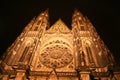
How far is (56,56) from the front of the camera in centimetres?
1577

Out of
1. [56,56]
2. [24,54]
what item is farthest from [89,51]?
[24,54]

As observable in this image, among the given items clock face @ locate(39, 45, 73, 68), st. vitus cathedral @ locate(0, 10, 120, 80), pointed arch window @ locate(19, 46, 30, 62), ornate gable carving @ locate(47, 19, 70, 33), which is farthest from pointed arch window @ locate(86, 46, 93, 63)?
pointed arch window @ locate(19, 46, 30, 62)

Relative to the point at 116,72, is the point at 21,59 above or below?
above

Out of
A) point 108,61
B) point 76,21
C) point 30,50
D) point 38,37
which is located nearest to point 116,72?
point 108,61

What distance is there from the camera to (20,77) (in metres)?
12.4

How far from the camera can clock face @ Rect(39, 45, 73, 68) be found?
1505cm

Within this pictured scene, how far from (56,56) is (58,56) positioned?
0.15 meters

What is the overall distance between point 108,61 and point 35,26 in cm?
907

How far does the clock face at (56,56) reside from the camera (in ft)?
49.4

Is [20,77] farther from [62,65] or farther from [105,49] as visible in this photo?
[105,49]

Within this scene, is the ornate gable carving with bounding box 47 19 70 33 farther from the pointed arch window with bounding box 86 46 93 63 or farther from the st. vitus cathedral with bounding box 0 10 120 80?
the pointed arch window with bounding box 86 46 93 63

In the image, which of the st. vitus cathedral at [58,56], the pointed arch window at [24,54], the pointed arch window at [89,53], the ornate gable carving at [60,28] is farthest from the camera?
the ornate gable carving at [60,28]

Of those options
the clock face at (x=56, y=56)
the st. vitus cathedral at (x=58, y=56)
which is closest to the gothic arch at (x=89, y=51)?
the st. vitus cathedral at (x=58, y=56)

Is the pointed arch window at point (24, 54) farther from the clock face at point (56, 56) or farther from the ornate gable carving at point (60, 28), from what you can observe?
the ornate gable carving at point (60, 28)
